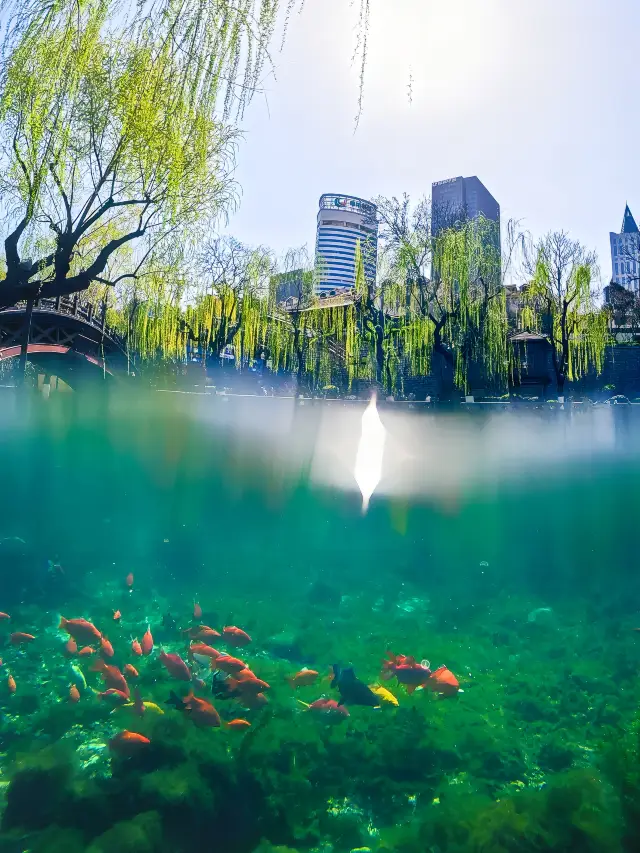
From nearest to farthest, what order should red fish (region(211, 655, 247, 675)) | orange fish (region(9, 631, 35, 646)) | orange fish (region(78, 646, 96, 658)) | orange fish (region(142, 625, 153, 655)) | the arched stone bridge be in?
1. red fish (region(211, 655, 247, 675))
2. orange fish (region(9, 631, 35, 646))
3. orange fish (region(78, 646, 96, 658))
4. orange fish (region(142, 625, 153, 655))
5. the arched stone bridge

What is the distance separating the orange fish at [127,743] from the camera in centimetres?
464

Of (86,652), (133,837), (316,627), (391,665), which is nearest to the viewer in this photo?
(133,837)

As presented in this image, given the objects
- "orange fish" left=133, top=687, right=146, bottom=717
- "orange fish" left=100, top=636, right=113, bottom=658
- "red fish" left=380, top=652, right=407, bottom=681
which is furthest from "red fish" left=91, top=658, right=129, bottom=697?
"red fish" left=380, top=652, right=407, bottom=681

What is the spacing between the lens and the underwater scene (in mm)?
4355

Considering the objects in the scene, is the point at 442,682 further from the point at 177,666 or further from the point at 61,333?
the point at 61,333

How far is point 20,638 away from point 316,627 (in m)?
4.95

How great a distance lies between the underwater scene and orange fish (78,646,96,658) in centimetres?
10

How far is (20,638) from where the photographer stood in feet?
22.2

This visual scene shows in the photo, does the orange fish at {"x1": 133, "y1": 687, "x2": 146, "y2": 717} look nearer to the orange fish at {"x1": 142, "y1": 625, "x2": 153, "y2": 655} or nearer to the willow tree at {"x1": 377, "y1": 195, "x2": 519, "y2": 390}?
the orange fish at {"x1": 142, "y1": 625, "x2": 153, "y2": 655}

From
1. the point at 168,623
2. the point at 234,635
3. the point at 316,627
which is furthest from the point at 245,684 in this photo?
the point at 168,623

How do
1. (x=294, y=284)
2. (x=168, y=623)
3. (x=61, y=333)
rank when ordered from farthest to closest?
(x=294, y=284) → (x=61, y=333) → (x=168, y=623)

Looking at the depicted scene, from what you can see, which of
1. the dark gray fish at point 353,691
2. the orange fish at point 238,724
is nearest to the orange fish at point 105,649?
the orange fish at point 238,724

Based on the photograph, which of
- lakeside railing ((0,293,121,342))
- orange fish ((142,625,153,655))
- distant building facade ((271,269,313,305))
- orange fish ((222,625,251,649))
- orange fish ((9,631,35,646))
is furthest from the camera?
distant building facade ((271,269,313,305))

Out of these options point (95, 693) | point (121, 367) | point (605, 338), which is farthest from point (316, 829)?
point (605, 338)
